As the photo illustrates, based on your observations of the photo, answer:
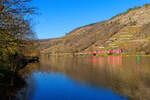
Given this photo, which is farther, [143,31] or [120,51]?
[143,31]

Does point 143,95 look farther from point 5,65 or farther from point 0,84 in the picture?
point 5,65

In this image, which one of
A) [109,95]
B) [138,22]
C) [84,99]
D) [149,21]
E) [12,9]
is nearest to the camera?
[12,9]

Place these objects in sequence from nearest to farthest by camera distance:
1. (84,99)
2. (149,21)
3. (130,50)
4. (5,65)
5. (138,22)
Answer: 1. (84,99)
2. (5,65)
3. (130,50)
4. (149,21)
5. (138,22)

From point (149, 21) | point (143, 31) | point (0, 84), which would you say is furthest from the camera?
point (149, 21)

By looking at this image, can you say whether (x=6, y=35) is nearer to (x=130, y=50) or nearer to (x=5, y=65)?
(x=5, y=65)

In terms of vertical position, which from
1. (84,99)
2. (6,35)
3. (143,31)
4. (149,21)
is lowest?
(84,99)

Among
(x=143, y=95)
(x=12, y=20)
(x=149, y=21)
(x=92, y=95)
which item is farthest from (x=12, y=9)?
(x=149, y=21)

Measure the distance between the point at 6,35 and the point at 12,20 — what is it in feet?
5.03

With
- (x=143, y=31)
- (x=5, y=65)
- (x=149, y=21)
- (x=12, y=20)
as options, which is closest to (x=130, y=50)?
(x=143, y=31)

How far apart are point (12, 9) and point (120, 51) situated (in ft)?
415

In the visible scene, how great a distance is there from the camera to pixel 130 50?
12706 cm

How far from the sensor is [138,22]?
7766 inches

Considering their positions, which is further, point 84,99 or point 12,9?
point 84,99

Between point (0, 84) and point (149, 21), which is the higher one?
point (149, 21)
